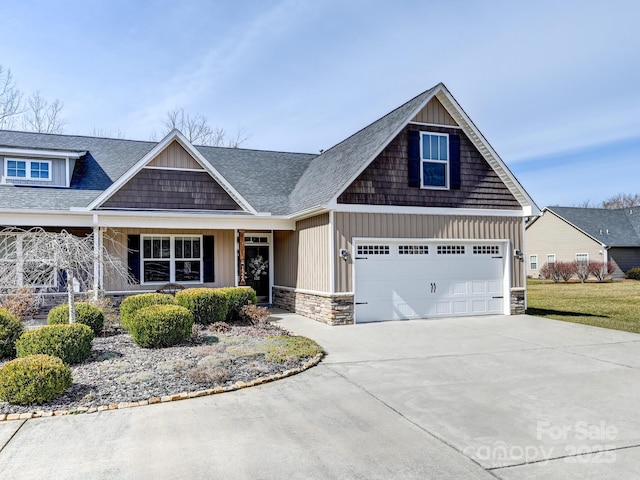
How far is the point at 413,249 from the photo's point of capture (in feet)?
44.4

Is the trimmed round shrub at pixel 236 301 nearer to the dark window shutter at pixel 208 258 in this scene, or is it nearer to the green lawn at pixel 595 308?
the dark window shutter at pixel 208 258

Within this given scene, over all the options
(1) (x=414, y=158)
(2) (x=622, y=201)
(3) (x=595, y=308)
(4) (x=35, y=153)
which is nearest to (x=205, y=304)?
(1) (x=414, y=158)

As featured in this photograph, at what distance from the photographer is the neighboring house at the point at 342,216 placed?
42.3ft

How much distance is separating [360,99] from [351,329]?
10290mm

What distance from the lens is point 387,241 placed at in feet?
43.1

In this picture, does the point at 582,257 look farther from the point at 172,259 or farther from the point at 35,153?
the point at 35,153

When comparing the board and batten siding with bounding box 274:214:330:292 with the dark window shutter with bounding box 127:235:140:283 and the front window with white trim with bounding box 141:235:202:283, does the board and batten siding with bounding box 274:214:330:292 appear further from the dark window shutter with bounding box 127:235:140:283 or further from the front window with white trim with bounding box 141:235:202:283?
the dark window shutter with bounding box 127:235:140:283

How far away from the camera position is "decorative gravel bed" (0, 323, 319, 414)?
6.24 metres

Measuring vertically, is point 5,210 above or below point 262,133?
below

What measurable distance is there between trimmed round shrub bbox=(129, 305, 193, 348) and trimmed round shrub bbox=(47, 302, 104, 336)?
138 cm

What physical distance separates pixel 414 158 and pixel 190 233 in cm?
733

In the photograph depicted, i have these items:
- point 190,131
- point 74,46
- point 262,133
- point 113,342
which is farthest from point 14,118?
point 113,342

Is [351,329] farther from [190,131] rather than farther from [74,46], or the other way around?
[190,131]

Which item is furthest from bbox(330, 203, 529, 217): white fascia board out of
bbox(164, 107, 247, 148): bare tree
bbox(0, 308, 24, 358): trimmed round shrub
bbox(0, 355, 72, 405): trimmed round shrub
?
bbox(164, 107, 247, 148): bare tree
